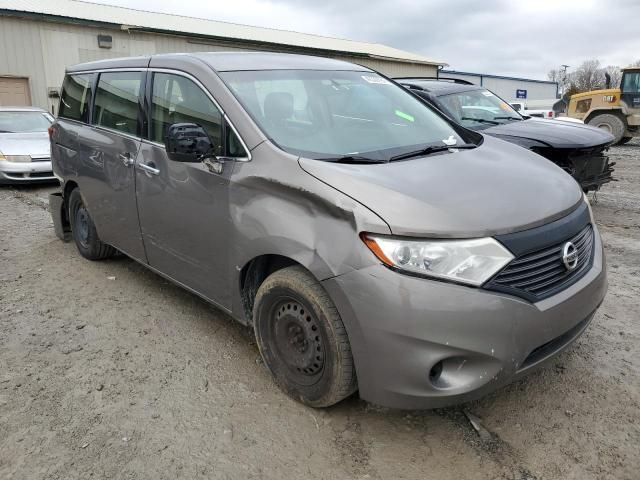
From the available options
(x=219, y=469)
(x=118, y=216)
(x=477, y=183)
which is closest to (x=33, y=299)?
(x=118, y=216)

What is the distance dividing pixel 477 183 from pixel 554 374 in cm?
128

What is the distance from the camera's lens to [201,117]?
322 cm

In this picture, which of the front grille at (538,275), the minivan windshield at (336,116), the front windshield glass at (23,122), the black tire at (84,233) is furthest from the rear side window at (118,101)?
the front windshield glass at (23,122)

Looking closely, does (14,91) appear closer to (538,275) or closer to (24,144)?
(24,144)

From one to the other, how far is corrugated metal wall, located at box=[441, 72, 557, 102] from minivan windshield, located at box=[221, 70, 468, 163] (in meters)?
40.5

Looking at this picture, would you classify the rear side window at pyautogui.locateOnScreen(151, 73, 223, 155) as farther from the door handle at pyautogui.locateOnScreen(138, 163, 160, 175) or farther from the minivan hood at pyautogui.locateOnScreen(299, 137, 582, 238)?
the minivan hood at pyautogui.locateOnScreen(299, 137, 582, 238)

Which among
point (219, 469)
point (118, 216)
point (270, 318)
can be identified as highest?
point (118, 216)

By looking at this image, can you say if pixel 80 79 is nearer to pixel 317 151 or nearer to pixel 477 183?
pixel 317 151

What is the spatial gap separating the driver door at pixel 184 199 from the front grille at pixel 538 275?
1.53 metres

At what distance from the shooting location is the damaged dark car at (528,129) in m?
5.96

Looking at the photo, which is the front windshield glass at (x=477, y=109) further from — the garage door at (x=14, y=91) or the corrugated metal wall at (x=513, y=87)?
the corrugated metal wall at (x=513, y=87)

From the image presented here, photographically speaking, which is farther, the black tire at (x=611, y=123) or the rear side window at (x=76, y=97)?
the black tire at (x=611, y=123)

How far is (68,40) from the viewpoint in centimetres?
1667

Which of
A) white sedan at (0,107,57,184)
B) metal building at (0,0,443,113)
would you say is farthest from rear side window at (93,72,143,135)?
metal building at (0,0,443,113)
